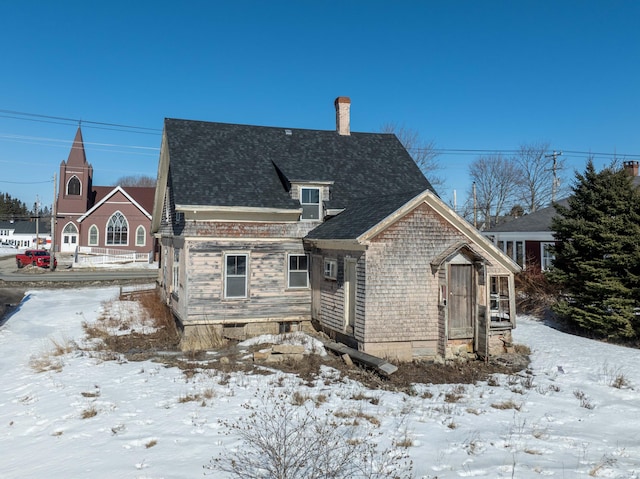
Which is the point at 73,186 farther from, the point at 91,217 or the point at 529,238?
the point at 529,238

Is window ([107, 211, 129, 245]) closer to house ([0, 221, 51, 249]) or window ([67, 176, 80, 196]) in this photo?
window ([67, 176, 80, 196])

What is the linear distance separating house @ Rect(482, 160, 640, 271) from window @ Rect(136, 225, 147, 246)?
35.2m

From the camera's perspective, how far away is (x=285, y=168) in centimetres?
1670

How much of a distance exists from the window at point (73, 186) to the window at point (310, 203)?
43.7m

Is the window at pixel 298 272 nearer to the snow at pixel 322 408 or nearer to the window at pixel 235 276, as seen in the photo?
the window at pixel 235 276

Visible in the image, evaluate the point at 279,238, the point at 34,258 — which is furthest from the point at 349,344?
the point at 34,258

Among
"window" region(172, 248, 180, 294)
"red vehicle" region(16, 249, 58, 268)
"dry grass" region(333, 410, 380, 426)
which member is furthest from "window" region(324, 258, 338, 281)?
"red vehicle" region(16, 249, 58, 268)

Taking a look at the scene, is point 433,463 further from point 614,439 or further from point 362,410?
point 614,439

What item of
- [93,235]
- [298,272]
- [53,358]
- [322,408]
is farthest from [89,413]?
[93,235]

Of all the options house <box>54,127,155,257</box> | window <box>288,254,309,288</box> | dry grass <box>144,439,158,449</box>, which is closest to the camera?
dry grass <box>144,439,158,449</box>

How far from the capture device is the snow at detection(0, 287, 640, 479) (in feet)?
21.3

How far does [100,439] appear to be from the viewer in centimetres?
730

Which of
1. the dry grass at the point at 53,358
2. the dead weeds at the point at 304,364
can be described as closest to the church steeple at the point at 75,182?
the dead weeds at the point at 304,364

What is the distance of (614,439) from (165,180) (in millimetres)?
17638
